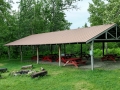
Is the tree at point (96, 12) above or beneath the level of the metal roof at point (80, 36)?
above

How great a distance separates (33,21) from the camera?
2827cm

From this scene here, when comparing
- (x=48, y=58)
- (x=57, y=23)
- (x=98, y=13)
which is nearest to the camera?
(x=48, y=58)

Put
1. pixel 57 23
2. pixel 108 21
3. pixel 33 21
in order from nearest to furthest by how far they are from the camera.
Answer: pixel 108 21
pixel 33 21
pixel 57 23

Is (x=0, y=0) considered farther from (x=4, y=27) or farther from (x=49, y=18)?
(x=49, y=18)

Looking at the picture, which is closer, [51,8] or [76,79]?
[76,79]

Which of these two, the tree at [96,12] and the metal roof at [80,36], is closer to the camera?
the metal roof at [80,36]

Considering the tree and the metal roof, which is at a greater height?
the tree

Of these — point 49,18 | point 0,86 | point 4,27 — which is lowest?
point 0,86

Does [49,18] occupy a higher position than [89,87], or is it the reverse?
[49,18]

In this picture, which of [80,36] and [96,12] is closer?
[80,36]

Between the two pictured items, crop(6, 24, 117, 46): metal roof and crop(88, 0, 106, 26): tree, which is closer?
crop(6, 24, 117, 46): metal roof

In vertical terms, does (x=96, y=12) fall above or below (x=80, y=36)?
above

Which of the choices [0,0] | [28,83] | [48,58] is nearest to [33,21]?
[0,0]

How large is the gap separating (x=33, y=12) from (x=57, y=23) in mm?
4765
